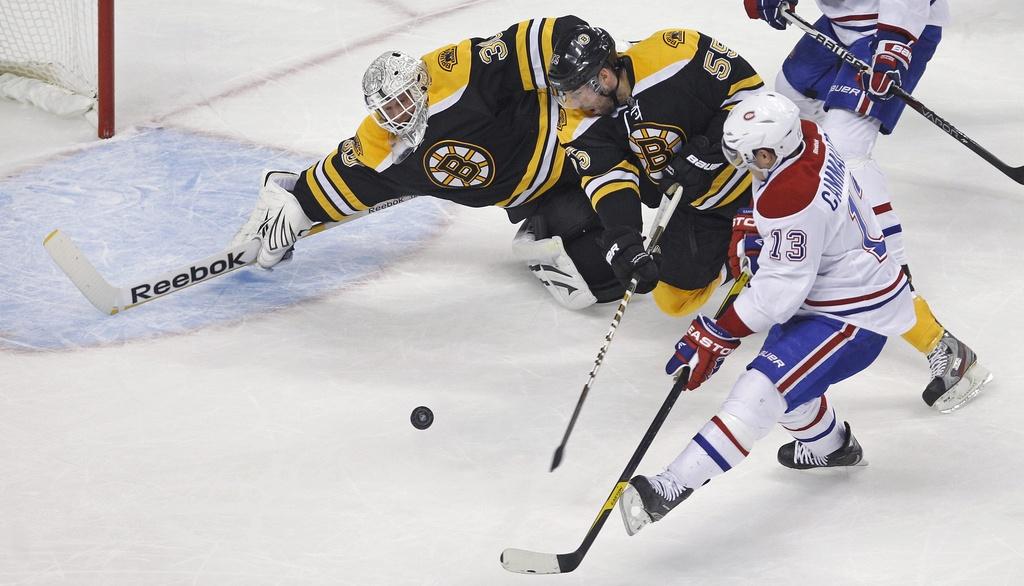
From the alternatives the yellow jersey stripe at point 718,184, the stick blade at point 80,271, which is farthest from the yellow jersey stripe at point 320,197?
the yellow jersey stripe at point 718,184

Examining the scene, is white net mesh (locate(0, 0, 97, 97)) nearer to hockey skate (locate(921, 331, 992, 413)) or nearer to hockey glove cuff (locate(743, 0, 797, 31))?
hockey glove cuff (locate(743, 0, 797, 31))

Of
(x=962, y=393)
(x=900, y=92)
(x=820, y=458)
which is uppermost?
(x=900, y=92)

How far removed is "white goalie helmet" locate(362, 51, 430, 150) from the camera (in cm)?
310

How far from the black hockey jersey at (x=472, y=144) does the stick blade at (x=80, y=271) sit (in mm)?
618

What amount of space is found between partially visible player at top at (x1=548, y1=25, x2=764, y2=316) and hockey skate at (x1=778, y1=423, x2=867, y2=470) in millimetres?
548

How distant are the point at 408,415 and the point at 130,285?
3.28 feet

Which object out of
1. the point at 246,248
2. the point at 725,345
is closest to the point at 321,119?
the point at 246,248

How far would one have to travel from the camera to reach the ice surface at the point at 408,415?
254 centimetres

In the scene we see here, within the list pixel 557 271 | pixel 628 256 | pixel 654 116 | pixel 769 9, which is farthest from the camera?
pixel 769 9

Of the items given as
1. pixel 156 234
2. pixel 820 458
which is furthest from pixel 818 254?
pixel 156 234

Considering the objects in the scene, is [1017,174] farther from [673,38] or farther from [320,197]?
[320,197]

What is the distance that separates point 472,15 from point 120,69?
1.65 meters

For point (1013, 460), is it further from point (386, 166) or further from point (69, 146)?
point (69, 146)

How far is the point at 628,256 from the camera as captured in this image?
3.01 m
